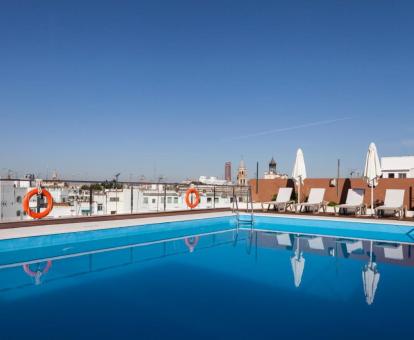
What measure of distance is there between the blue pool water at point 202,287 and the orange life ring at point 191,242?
0.21 ft

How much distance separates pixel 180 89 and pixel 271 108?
15.2ft

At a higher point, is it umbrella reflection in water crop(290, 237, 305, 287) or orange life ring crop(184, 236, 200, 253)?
umbrella reflection in water crop(290, 237, 305, 287)

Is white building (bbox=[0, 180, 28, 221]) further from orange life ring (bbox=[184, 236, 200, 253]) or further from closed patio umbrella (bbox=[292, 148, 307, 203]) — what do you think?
closed patio umbrella (bbox=[292, 148, 307, 203])

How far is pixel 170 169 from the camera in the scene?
102ft

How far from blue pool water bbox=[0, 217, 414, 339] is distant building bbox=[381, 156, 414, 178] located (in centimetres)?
2087

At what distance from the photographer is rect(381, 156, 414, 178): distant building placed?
25469 mm

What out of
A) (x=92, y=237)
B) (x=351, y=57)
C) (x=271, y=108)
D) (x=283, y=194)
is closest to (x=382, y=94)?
(x=351, y=57)

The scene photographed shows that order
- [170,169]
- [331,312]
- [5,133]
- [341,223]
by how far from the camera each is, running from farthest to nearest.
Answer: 1. [170,169]
2. [5,133]
3. [341,223]
4. [331,312]

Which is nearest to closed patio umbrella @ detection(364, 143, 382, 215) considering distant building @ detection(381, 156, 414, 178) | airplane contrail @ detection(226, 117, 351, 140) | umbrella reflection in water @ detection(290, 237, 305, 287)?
umbrella reflection in water @ detection(290, 237, 305, 287)

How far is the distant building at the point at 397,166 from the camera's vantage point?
25.5 meters

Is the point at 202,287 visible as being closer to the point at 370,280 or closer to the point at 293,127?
the point at 370,280

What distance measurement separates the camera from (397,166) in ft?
85.7

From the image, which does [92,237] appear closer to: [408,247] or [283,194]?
[408,247]

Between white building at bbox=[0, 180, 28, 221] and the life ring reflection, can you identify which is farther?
white building at bbox=[0, 180, 28, 221]
